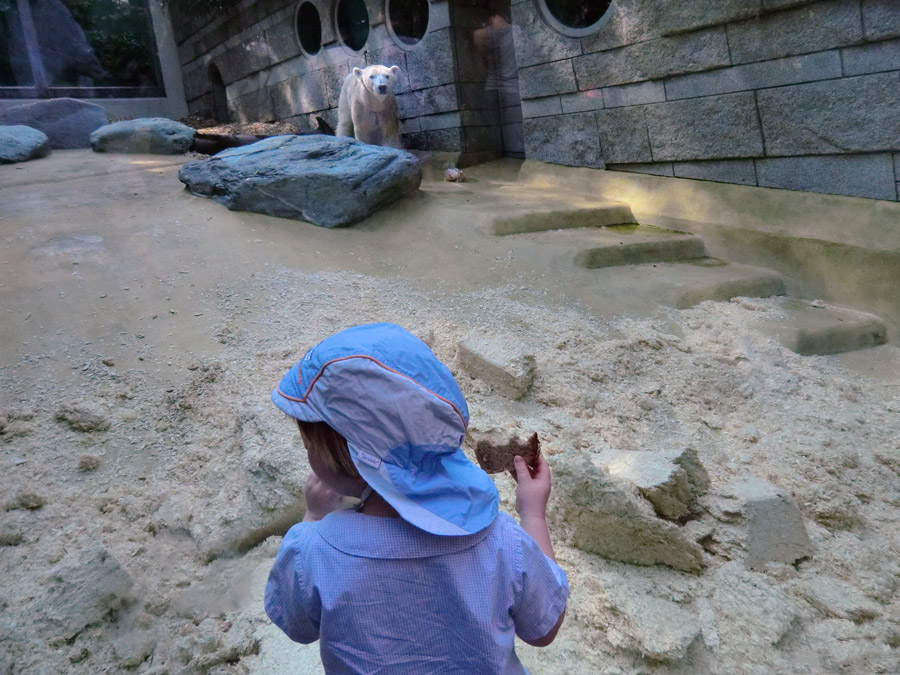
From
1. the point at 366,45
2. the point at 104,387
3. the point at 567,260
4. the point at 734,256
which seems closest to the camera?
the point at 104,387

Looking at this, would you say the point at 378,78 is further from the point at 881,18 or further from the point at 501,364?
the point at 501,364

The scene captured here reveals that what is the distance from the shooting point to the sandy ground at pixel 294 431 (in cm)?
162

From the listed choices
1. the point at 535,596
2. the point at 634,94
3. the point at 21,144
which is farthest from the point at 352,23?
the point at 535,596

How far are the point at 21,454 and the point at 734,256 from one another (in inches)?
170

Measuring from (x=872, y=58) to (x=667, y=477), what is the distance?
133 inches

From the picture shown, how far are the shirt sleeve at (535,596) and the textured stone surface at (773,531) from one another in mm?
1136

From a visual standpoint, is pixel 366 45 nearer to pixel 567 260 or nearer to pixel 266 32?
pixel 266 32

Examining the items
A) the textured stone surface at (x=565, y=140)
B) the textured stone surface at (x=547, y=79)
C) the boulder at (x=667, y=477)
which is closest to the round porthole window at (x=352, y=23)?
the textured stone surface at (x=547, y=79)

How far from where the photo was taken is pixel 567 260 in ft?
13.4

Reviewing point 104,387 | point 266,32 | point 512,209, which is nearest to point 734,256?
point 512,209

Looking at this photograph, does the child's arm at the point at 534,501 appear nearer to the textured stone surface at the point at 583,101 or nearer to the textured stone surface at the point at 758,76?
the textured stone surface at the point at 758,76

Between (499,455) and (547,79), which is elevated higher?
(547,79)

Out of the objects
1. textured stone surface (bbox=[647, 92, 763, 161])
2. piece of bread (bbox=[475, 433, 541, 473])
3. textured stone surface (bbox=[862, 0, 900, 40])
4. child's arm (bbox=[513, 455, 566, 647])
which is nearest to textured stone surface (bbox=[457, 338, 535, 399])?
piece of bread (bbox=[475, 433, 541, 473])

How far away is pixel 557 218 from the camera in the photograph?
16.2ft
